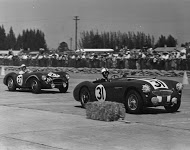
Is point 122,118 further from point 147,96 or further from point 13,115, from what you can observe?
point 13,115

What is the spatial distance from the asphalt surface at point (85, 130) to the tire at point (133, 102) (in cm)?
34

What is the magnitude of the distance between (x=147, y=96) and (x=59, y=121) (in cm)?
268

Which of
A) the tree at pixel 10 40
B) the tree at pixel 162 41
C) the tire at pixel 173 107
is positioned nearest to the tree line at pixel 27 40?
the tree at pixel 10 40

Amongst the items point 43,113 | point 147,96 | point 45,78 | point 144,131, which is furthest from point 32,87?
point 144,131

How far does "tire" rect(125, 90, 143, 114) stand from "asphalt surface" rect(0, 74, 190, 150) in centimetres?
34

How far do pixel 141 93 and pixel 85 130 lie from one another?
10.5 feet

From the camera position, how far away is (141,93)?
1266 centimetres

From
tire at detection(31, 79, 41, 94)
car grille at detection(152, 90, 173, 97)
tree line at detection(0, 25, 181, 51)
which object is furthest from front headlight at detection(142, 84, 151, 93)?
tree line at detection(0, 25, 181, 51)

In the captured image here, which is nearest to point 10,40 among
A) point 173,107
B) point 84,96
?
point 84,96

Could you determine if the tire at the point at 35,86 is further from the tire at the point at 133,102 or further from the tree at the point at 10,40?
the tree at the point at 10,40

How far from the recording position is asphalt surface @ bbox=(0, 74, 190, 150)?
8.12 meters

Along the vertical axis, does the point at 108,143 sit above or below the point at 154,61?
below

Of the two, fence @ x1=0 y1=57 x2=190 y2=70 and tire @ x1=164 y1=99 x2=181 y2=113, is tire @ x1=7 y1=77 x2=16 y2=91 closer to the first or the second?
tire @ x1=164 y1=99 x2=181 y2=113

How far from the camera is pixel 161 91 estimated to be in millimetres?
12828
